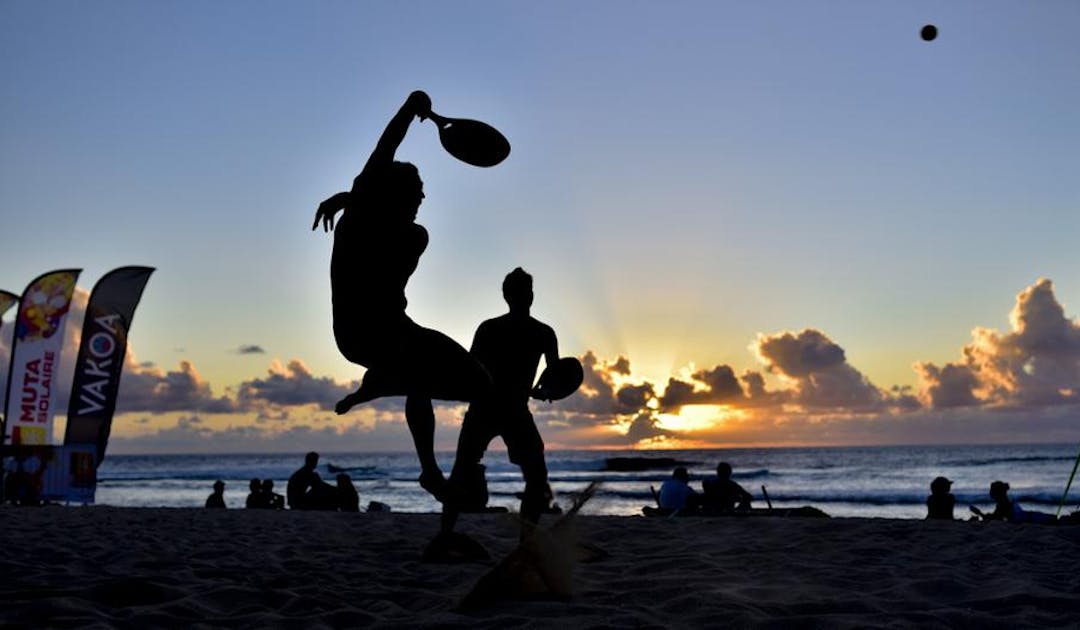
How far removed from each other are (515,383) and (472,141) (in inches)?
66.8

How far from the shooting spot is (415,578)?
4863mm

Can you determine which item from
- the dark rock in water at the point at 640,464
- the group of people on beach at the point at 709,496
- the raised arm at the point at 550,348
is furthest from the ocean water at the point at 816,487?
the raised arm at the point at 550,348

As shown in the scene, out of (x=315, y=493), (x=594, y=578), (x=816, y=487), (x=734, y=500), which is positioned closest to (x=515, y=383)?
(x=594, y=578)

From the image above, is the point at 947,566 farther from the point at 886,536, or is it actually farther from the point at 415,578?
the point at 415,578

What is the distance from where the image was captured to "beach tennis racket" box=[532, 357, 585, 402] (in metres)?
5.36

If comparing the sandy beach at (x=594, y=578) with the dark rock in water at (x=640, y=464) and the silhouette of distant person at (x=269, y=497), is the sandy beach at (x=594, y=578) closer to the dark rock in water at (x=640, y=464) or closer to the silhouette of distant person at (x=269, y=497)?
the silhouette of distant person at (x=269, y=497)

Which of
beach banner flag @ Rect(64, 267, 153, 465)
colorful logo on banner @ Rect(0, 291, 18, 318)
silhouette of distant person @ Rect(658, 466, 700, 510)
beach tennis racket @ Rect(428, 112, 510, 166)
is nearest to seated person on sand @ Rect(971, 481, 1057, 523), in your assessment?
silhouette of distant person @ Rect(658, 466, 700, 510)

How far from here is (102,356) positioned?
1761 centimetres

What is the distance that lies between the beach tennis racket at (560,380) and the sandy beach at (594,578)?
31.2 inches

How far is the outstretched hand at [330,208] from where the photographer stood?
4281mm

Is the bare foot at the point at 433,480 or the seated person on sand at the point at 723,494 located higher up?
the bare foot at the point at 433,480

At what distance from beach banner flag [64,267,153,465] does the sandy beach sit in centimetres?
973

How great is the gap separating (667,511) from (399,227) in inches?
326

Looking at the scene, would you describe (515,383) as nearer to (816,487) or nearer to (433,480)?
(433,480)
